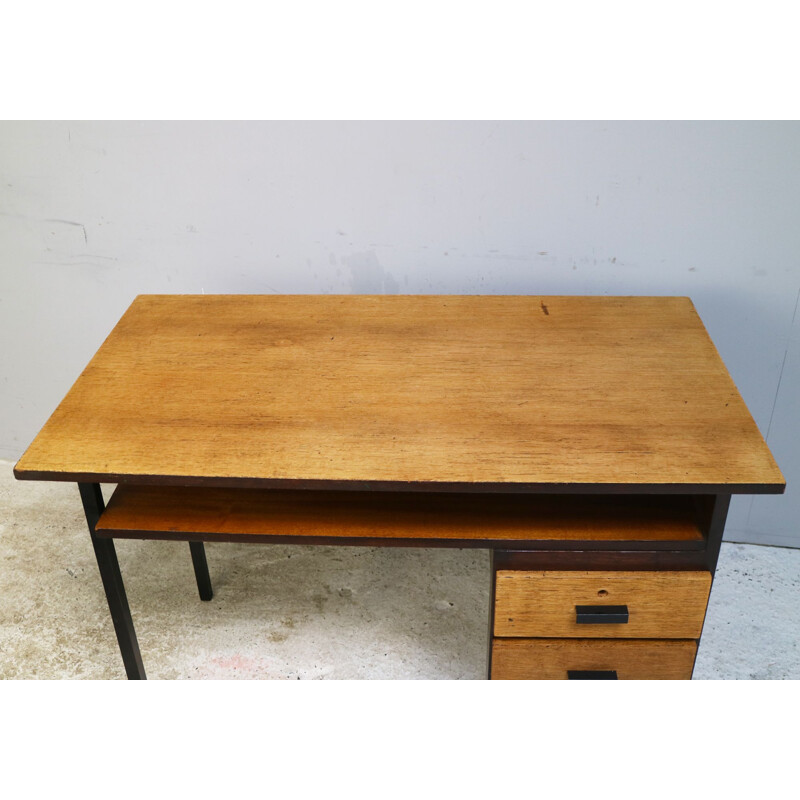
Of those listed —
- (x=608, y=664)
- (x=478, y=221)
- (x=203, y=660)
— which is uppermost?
(x=478, y=221)

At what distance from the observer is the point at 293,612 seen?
1934 mm

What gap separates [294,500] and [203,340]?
408 mm

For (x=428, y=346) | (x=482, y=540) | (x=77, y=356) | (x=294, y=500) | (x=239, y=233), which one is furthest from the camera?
(x=77, y=356)

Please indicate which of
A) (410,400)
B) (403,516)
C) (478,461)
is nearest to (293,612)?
(403,516)

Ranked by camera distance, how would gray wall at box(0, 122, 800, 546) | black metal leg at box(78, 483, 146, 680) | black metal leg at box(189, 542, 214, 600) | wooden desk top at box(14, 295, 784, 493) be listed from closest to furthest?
wooden desk top at box(14, 295, 784, 493)
black metal leg at box(78, 483, 146, 680)
gray wall at box(0, 122, 800, 546)
black metal leg at box(189, 542, 214, 600)

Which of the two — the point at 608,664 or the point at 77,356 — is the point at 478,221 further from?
the point at 77,356

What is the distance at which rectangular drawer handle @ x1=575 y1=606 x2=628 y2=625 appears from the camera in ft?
4.54

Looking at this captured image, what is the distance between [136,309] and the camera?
180 cm

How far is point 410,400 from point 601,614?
49 centimetres

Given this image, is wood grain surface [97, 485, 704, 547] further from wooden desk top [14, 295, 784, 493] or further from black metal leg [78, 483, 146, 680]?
wooden desk top [14, 295, 784, 493]

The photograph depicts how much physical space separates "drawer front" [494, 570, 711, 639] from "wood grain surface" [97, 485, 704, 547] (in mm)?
63

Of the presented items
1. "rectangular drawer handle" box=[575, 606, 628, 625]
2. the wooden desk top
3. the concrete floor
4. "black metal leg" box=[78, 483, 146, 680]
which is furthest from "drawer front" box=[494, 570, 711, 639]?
"black metal leg" box=[78, 483, 146, 680]
